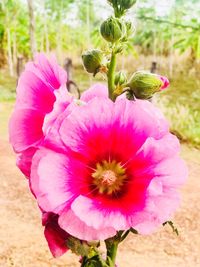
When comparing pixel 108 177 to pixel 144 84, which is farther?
pixel 144 84

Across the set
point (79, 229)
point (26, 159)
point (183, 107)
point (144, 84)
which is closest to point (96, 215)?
point (79, 229)

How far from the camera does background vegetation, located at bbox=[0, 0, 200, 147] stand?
547 inches

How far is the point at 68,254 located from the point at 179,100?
10.1 m

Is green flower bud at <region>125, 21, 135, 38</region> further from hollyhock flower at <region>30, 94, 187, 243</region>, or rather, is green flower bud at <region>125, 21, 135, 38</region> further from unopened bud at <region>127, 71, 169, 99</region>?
hollyhock flower at <region>30, 94, 187, 243</region>

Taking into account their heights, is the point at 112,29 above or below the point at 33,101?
above

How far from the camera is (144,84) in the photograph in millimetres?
1145

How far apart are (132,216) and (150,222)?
32 millimetres

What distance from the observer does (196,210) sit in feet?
16.5

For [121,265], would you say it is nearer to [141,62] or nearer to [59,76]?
[59,76]

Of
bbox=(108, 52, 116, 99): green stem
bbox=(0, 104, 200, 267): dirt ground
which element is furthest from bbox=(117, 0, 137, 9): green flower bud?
bbox=(0, 104, 200, 267): dirt ground

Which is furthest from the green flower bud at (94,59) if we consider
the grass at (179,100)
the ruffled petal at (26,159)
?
the grass at (179,100)

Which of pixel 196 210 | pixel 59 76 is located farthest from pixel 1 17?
pixel 59 76

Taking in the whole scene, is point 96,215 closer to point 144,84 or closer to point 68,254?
point 144,84

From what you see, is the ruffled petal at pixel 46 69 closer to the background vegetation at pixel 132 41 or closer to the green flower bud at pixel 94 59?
the green flower bud at pixel 94 59
